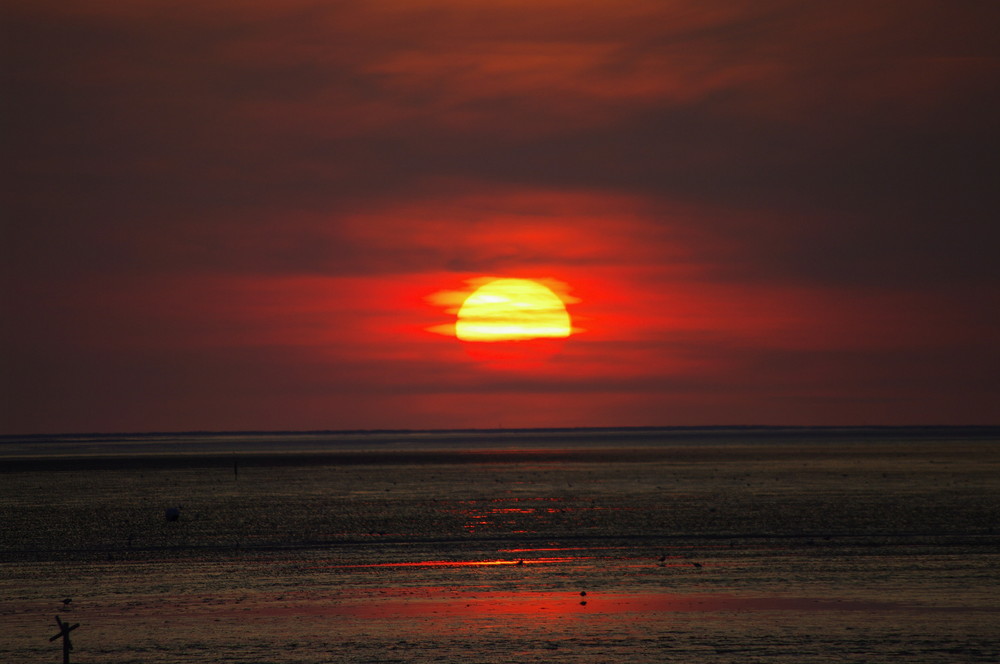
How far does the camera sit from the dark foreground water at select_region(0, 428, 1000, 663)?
2297 centimetres

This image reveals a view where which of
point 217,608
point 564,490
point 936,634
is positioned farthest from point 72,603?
point 564,490

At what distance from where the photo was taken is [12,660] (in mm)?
22031

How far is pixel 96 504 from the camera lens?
65.6 metres

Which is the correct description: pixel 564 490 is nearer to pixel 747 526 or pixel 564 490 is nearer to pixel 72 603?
A: pixel 747 526

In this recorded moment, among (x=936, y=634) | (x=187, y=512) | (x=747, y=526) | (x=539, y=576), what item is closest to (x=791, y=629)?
(x=936, y=634)

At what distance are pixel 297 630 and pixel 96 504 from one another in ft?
146

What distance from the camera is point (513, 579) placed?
31516 millimetres

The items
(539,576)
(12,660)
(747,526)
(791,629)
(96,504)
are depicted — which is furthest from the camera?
(96,504)

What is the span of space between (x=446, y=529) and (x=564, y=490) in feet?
90.7

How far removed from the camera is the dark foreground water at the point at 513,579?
22969mm

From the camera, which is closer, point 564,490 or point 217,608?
point 217,608

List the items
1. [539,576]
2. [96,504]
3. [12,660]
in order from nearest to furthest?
[12,660] < [539,576] < [96,504]

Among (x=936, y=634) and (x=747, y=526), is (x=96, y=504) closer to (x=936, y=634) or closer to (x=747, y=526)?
(x=747, y=526)

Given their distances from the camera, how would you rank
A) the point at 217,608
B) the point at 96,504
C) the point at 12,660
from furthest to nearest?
the point at 96,504, the point at 217,608, the point at 12,660
